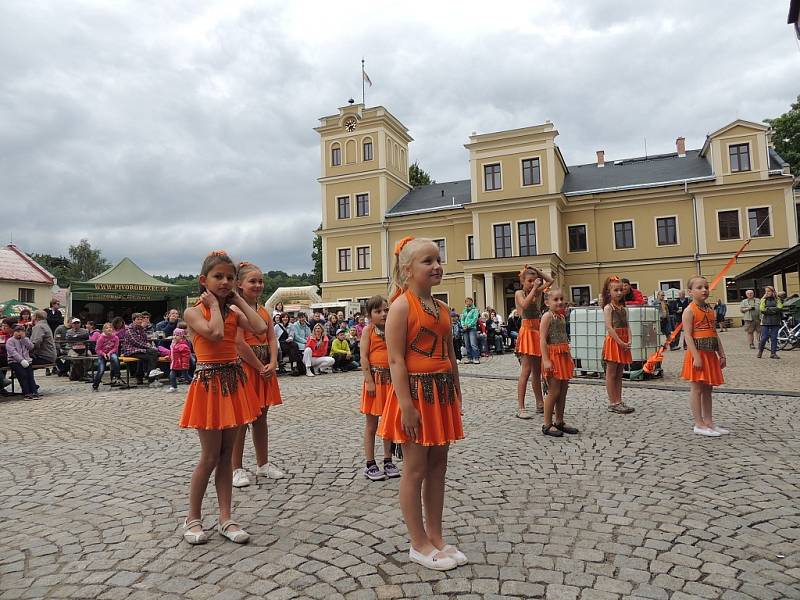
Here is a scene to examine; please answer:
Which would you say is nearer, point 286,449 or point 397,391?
point 397,391

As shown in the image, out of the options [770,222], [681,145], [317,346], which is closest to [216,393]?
[317,346]

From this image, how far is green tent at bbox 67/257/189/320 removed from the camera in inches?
878

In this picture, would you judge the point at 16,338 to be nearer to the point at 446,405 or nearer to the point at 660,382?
the point at 446,405

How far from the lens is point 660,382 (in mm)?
10570

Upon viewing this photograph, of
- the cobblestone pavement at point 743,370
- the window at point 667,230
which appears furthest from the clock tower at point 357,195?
the cobblestone pavement at point 743,370

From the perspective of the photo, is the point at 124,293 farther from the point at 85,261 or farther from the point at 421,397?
the point at 85,261

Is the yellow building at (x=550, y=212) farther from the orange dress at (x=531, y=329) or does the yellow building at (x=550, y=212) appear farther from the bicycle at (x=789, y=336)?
the orange dress at (x=531, y=329)

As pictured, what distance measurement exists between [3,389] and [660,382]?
1322 centimetres

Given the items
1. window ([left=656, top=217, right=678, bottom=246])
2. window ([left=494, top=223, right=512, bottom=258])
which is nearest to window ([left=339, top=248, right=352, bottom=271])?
window ([left=494, top=223, right=512, bottom=258])

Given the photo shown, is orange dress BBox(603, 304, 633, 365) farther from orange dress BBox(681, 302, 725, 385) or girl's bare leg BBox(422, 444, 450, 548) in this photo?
girl's bare leg BBox(422, 444, 450, 548)

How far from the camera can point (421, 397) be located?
10.1ft

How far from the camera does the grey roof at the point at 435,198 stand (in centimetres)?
4059

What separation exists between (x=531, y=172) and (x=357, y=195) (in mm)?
12575

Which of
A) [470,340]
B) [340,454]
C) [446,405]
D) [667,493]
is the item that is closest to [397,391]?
[446,405]
